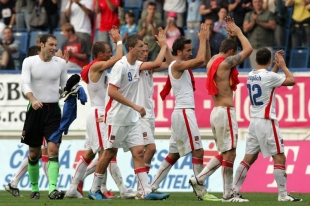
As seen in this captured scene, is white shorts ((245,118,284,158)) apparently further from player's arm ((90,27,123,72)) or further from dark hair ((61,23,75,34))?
dark hair ((61,23,75,34))

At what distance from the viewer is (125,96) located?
1498cm

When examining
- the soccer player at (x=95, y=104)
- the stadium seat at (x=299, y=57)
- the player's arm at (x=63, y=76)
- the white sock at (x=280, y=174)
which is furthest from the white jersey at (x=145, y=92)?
the stadium seat at (x=299, y=57)

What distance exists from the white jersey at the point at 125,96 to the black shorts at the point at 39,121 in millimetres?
1226

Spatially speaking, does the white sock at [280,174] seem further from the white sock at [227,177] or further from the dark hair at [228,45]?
the dark hair at [228,45]

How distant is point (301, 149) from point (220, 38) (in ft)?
13.2

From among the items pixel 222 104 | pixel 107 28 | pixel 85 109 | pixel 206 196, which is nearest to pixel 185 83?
pixel 222 104

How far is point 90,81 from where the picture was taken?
16047 millimetres

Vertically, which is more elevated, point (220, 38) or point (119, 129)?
point (220, 38)

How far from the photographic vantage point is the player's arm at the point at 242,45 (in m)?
14.6

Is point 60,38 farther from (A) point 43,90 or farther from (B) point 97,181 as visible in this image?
(B) point 97,181

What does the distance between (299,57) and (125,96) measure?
8.31 meters

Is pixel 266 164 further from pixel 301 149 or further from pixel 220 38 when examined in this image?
pixel 220 38

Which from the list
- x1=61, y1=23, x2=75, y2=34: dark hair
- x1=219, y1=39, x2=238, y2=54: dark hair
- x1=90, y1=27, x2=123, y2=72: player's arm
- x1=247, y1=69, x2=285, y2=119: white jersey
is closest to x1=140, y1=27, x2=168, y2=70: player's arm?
x1=90, y1=27, x2=123, y2=72: player's arm

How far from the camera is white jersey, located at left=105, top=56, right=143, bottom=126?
587 inches
